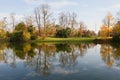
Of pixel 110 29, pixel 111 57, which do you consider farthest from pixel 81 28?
pixel 111 57

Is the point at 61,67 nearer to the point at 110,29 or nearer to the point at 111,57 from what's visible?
the point at 111,57

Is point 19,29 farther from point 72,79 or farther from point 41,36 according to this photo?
point 72,79

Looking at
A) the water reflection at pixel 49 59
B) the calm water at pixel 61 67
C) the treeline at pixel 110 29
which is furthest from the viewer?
the treeline at pixel 110 29

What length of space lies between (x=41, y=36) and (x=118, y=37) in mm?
23137

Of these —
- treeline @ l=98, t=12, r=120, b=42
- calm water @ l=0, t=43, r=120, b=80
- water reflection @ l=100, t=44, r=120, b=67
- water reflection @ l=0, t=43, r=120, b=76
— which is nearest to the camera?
calm water @ l=0, t=43, r=120, b=80

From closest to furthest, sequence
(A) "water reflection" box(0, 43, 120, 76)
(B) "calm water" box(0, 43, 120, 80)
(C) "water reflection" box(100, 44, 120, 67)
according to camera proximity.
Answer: (B) "calm water" box(0, 43, 120, 80), (A) "water reflection" box(0, 43, 120, 76), (C) "water reflection" box(100, 44, 120, 67)

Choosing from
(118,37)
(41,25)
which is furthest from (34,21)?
(118,37)

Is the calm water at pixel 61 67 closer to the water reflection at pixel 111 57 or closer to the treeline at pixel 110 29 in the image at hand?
the water reflection at pixel 111 57

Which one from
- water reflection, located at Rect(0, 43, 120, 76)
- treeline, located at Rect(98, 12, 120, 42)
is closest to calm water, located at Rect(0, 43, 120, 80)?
water reflection, located at Rect(0, 43, 120, 76)

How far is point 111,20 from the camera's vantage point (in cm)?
7088

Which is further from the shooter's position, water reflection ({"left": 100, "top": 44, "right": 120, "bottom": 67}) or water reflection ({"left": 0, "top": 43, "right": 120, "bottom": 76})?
water reflection ({"left": 100, "top": 44, "right": 120, "bottom": 67})

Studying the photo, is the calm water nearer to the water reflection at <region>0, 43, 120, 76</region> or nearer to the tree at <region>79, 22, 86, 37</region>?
the water reflection at <region>0, 43, 120, 76</region>

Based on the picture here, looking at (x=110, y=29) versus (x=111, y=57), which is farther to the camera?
(x=110, y=29)

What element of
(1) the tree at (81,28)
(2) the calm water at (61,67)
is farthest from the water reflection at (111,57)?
(1) the tree at (81,28)
